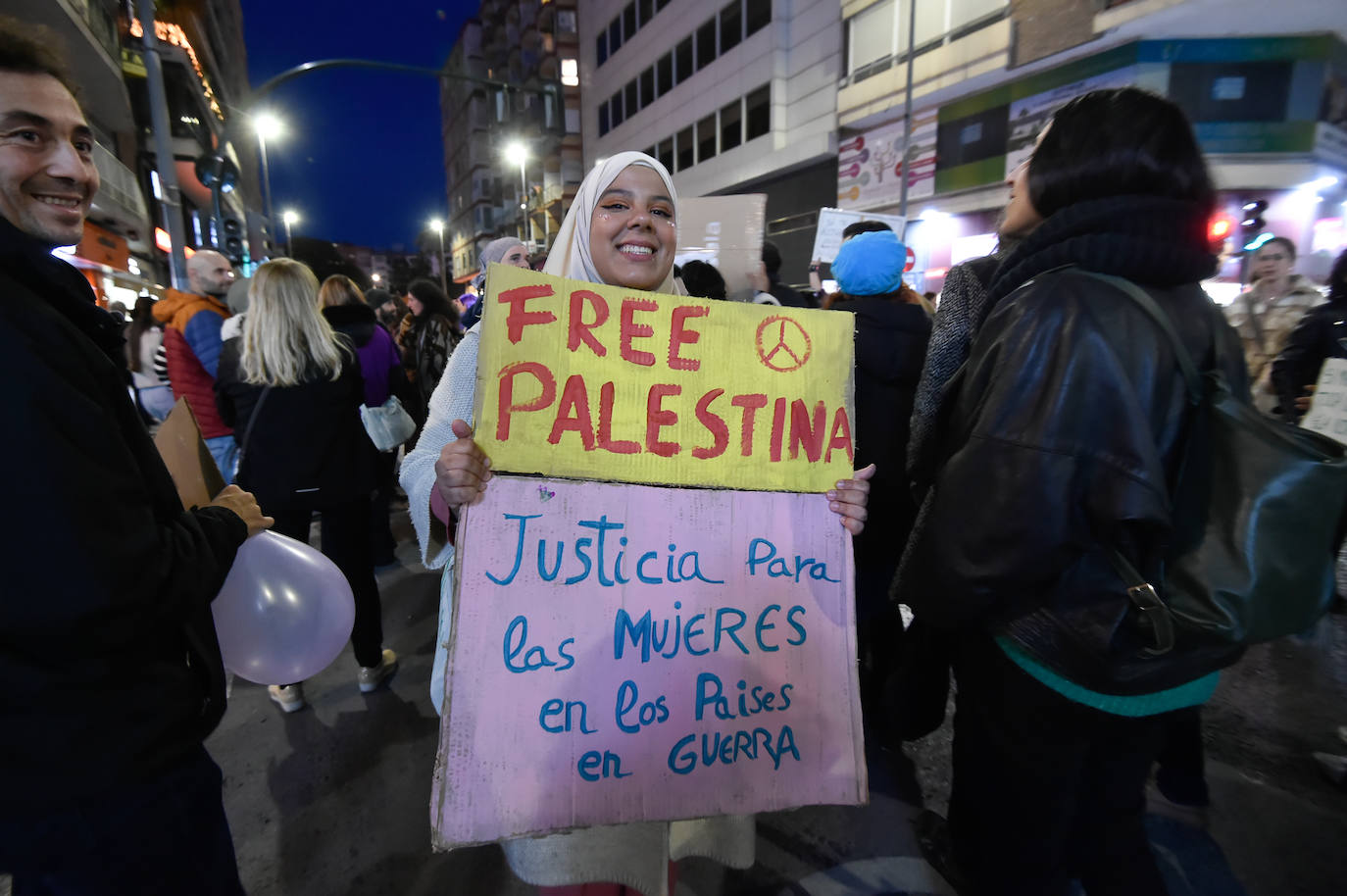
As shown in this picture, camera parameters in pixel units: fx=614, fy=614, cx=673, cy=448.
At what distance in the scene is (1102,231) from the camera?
135 centimetres

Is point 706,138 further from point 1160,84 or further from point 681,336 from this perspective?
point 681,336

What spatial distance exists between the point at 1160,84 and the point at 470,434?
15805 mm

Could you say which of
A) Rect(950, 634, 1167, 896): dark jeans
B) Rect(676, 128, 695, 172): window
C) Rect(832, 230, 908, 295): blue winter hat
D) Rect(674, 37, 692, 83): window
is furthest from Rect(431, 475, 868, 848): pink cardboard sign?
Rect(674, 37, 692, 83): window

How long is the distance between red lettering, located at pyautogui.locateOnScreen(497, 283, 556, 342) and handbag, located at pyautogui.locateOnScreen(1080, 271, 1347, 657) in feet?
3.99

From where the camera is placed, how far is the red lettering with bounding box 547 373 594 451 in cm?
129

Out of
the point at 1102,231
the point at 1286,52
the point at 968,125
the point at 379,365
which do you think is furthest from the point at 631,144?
the point at 1102,231

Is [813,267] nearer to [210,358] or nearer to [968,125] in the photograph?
[210,358]

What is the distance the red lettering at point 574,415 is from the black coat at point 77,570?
2.39 feet

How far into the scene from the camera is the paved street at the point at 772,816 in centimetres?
214

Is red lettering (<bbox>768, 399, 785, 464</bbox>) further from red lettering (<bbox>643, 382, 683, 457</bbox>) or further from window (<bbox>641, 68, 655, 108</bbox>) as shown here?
window (<bbox>641, 68, 655, 108</bbox>)

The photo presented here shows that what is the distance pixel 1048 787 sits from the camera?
148 centimetres

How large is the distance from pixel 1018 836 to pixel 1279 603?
0.83 meters

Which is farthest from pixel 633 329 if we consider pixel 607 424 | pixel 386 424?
pixel 386 424

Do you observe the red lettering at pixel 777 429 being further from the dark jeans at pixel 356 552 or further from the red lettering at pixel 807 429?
the dark jeans at pixel 356 552
